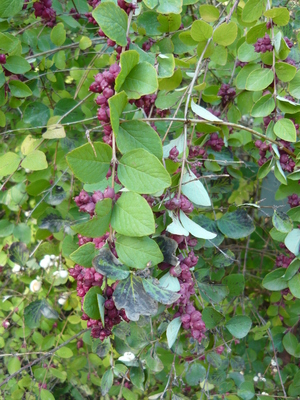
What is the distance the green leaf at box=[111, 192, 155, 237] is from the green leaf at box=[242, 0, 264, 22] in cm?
55

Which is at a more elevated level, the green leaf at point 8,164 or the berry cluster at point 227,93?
the green leaf at point 8,164

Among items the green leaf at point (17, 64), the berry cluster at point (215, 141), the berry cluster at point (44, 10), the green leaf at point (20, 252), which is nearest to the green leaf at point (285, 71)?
the berry cluster at point (215, 141)

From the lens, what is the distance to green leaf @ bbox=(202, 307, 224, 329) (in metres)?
0.80

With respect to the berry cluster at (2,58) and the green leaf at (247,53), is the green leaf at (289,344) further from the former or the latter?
the berry cluster at (2,58)

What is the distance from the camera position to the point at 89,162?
52 cm

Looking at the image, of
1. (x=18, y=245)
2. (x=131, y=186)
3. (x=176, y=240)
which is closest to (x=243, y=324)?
(x=176, y=240)

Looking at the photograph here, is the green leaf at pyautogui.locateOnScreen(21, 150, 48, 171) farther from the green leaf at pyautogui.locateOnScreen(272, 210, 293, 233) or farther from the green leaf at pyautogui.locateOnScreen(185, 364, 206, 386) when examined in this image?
the green leaf at pyautogui.locateOnScreen(185, 364, 206, 386)

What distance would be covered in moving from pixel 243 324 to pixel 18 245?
71cm

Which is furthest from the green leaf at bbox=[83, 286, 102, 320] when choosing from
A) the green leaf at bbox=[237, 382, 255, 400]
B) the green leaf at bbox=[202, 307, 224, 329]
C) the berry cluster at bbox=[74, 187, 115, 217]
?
the green leaf at bbox=[237, 382, 255, 400]

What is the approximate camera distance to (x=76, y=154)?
1.61 feet

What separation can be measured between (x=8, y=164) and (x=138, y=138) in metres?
0.40

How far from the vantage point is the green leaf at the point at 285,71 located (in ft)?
2.52

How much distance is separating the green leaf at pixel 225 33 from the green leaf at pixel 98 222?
462 millimetres

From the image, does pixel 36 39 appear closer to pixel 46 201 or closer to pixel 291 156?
pixel 46 201
